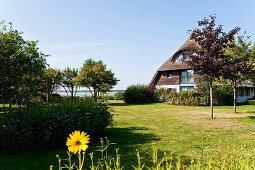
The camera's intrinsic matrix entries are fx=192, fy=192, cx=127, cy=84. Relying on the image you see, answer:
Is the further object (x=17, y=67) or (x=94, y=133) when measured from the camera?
(x=17, y=67)

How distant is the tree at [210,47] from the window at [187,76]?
17137mm

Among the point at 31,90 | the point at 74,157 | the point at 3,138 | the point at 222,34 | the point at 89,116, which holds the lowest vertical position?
Answer: the point at 74,157

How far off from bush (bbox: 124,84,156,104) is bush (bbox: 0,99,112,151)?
860 inches

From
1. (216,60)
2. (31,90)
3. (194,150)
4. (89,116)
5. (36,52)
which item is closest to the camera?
(194,150)

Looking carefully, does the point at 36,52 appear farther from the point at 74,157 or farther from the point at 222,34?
the point at 222,34

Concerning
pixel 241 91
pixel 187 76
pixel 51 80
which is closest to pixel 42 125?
pixel 51 80

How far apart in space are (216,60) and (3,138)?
10.2 m

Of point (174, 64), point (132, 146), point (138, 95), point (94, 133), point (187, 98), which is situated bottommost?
point (132, 146)

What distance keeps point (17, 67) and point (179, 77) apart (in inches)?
946

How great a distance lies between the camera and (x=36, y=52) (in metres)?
9.74

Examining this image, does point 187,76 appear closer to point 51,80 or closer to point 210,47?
point 210,47

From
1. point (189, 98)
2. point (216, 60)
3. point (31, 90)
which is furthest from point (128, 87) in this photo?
point (31, 90)

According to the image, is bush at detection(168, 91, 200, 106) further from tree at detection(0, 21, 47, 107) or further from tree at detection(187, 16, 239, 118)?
tree at detection(0, 21, 47, 107)

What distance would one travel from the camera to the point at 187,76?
2797 centimetres
